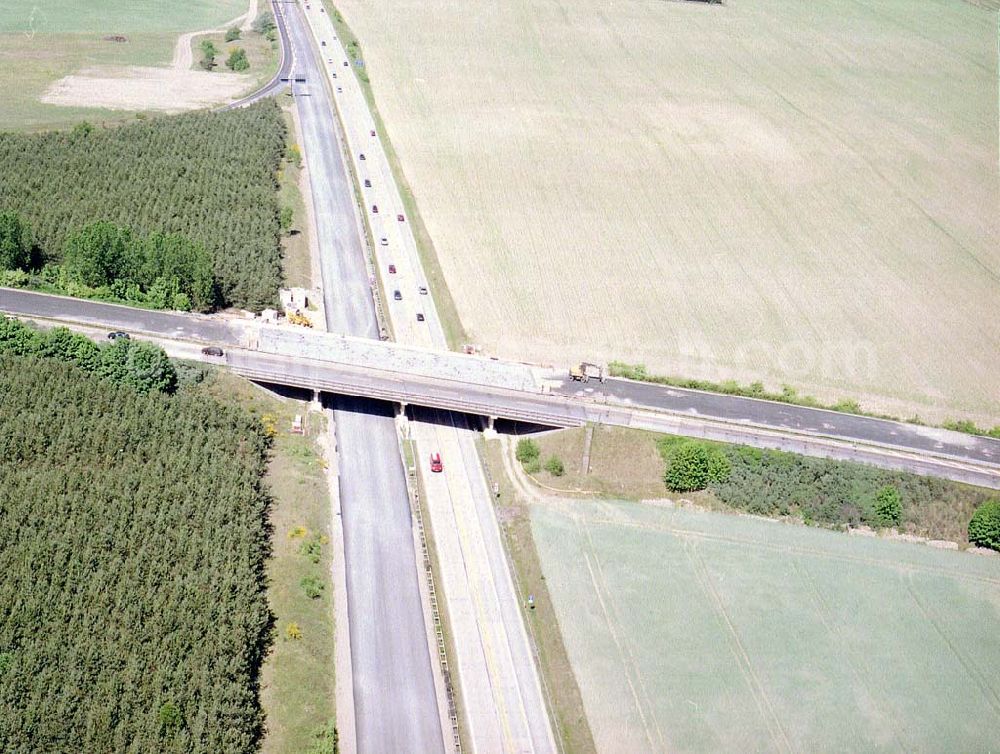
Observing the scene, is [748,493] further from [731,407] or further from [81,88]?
[81,88]

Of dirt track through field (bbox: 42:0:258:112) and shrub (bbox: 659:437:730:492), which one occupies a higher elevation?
dirt track through field (bbox: 42:0:258:112)

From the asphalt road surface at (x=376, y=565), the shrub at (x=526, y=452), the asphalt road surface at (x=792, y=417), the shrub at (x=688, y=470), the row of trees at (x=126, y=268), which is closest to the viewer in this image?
the asphalt road surface at (x=376, y=565)

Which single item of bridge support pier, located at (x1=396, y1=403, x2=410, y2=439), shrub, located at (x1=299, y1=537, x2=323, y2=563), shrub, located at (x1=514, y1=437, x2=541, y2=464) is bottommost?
shrub, located at (x1=299, y1=537, x2=323, y2=563)

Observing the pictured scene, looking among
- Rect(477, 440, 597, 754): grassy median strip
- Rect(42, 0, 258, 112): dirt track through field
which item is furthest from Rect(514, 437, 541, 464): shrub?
Rect(42, 0, 258, 112): dirt track through field

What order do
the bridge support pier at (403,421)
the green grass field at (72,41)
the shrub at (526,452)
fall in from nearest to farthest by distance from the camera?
the shrub at (526,452), the bridge support pier at (403,421), the green grass field at (72,41)

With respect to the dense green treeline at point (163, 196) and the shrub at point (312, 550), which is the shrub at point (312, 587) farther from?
the dense green treeline at point (163, 196)

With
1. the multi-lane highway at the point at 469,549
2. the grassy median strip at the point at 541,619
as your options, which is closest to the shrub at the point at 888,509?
the grassy median strip at the point at 541,619

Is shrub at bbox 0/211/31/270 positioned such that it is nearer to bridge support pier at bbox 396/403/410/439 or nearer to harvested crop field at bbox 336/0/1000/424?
bridge support pier at bbox 396/403/410/439
